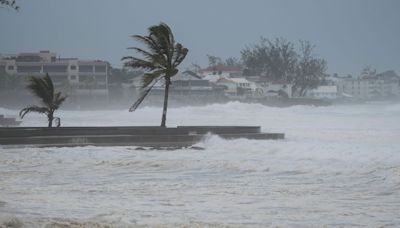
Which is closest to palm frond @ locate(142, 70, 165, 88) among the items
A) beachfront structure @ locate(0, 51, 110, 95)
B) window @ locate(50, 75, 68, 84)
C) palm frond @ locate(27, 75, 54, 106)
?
palm frond @ locate(27, 75, 54, 106)

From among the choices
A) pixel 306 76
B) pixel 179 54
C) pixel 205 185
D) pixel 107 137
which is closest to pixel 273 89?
pixel 306 76

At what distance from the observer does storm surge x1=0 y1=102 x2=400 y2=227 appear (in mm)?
8180

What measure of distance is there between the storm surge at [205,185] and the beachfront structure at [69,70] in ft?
262

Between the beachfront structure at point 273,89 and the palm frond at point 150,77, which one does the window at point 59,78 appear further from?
the palm frond at point 150,77

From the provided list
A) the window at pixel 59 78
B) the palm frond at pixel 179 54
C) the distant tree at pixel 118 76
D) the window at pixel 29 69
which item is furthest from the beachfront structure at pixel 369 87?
the palm frond at pixel 179 54

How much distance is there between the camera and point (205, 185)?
11250 mm

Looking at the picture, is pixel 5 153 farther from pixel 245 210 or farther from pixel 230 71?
pixel 230 71

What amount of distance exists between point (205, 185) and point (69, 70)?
89.5 metres

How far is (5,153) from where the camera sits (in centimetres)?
1590

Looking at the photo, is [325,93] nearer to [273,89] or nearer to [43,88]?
[273,89]

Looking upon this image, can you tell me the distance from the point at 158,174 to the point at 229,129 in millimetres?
7438

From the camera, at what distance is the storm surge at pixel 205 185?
8180 millimetres

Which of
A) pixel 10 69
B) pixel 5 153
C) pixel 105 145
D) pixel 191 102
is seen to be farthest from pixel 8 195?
pixel 10 69

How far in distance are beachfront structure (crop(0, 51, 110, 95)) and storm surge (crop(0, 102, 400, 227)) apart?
79789 mm
